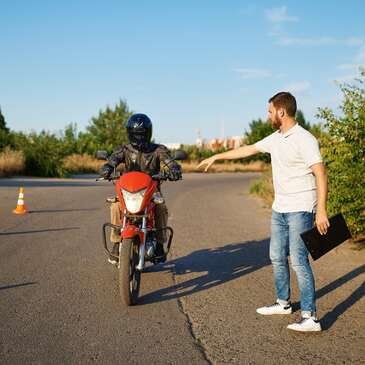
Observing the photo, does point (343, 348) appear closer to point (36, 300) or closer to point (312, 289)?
point (312, 289)

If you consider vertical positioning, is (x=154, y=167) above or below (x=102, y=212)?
above

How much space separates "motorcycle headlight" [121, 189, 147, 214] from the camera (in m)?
5.97

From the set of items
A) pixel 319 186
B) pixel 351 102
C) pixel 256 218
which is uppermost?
pixel 351 102

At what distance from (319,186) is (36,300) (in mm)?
3085

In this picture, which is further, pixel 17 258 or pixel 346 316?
pixel 17 258

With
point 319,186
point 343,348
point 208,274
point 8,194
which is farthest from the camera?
point 8,194

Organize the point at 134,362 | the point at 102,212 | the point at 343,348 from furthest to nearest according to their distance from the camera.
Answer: the point at 102,212 → the point at 343,348 → the point at 134,362

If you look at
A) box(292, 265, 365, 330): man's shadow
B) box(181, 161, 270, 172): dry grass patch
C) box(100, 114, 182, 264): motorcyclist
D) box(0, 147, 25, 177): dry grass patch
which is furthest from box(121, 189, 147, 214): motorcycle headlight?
box(181, 161, 270, 172): dry grass patch

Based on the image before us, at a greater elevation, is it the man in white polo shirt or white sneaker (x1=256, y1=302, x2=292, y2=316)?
the man in white polo shirt

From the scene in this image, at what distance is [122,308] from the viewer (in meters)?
5.70

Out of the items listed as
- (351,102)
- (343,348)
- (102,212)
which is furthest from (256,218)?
(343,348)

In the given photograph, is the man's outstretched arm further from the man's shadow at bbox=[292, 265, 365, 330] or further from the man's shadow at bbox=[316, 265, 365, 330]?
the man's shadow at bbox=[316, 265, 365, 330]

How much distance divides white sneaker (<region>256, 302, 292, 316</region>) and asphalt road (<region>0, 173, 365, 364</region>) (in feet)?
0.30

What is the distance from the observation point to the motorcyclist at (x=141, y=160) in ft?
21.5
